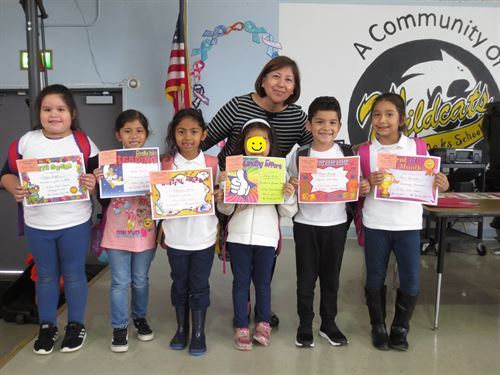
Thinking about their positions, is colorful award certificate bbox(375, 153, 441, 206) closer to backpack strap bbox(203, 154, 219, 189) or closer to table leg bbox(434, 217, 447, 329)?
table leg bbox(434, 217, 447, 329)

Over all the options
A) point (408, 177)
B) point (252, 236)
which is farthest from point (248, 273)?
point (408, 177)

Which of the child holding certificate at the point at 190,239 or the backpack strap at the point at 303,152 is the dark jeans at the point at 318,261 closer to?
the backpack strap at the point at 303,152

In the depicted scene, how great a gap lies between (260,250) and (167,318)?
0.87m

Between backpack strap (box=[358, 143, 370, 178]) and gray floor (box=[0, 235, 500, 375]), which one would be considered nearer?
gray floor (box=[0, 235, 500, 375])

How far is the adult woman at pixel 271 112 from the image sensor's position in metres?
2.05

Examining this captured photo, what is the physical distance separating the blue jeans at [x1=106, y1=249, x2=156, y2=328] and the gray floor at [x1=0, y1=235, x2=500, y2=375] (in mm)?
194

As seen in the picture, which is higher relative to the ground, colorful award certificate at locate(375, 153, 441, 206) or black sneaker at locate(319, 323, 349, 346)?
colorful award certificate at locate(375, 153, 441, 206)

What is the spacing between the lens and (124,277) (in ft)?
6.58

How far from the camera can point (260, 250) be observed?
1.96m

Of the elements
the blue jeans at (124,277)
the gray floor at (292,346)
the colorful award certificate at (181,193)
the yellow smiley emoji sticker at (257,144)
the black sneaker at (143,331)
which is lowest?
the gray floor at (292,346)

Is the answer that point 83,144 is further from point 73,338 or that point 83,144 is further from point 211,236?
point 73,338

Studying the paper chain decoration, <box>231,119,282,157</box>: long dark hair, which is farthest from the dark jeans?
the paper chain decoration

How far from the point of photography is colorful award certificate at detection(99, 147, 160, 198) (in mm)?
1874

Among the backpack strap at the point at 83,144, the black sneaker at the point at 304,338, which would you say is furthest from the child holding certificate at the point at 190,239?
the black sneaker at the point at 304,338
